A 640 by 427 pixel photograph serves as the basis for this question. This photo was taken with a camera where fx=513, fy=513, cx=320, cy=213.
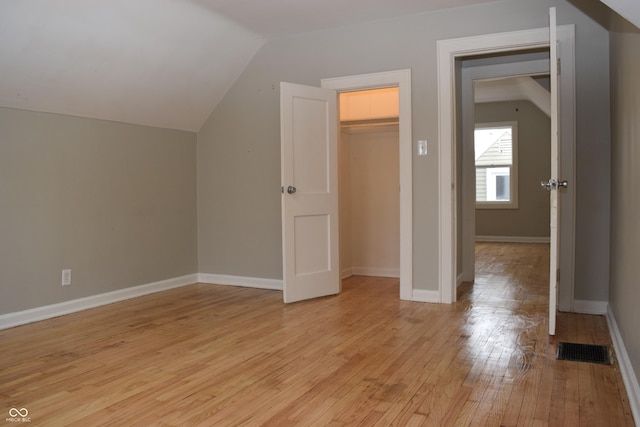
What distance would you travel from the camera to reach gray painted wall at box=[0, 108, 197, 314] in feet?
11.9

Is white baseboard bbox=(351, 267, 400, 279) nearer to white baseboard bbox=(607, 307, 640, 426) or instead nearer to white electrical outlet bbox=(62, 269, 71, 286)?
white baseboard bbox=(607, 307, 640, 426)

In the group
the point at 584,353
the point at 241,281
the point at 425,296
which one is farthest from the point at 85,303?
the point at 584,353

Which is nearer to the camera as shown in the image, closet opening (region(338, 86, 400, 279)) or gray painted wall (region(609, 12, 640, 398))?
gray painted wall (region(609, 12, 640, 398))

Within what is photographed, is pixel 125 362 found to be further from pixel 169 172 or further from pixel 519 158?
pixel 519 158

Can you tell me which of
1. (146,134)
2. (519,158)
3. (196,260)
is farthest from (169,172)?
(519,158)

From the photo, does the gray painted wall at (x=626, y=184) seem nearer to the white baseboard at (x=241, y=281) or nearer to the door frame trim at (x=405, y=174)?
the door frame trim at (x=405, y=174)

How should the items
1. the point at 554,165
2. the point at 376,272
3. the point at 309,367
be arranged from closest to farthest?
Answer: the point at 309,367 < the point at 554,165 < the point at 376,272

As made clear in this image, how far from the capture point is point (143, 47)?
395cm

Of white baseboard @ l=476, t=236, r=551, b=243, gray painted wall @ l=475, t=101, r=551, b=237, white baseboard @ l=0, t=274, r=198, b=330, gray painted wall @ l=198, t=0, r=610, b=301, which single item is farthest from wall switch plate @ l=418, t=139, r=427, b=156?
white baseboard @ l=476, t=236, r=551, b=243

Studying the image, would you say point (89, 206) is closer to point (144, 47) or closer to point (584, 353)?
point (144, 47)

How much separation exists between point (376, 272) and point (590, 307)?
7.10ft

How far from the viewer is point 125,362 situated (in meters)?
2.81

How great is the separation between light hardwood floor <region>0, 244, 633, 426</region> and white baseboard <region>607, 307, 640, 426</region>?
5cm

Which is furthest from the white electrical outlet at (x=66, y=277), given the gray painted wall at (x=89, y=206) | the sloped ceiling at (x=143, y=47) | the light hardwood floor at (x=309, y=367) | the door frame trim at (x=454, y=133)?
the door frame trim at (x=454, y=133)
